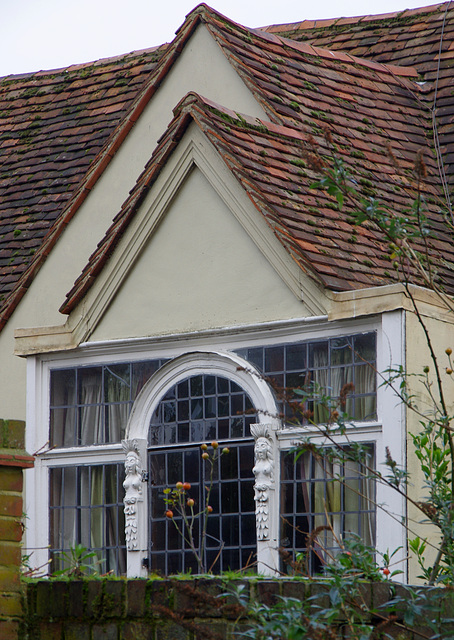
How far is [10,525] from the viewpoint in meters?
5.28

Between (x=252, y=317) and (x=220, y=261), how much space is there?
54cm

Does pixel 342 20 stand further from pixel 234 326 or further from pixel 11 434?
pixel 11 434

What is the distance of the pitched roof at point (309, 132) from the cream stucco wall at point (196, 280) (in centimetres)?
31

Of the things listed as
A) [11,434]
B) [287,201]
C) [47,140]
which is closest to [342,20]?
[47,140]

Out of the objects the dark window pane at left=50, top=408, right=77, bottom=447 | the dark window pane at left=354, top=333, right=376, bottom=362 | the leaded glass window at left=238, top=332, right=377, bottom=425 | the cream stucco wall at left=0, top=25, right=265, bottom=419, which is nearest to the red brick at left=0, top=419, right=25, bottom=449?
the leaded glass window at left=238, top=332, right=377, bottom=425

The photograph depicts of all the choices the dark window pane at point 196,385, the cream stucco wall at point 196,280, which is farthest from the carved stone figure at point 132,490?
the cream stucco wall at point 196,280

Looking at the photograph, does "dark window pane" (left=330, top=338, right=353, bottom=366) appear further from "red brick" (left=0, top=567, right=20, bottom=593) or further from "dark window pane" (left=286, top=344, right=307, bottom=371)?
"red brick" (left=0, top=567, right=20, bottom=593)

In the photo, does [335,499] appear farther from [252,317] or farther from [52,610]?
[52,610]

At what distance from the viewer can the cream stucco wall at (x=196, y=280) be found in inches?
323

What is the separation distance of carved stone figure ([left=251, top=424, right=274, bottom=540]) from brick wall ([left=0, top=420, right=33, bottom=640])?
8.93ft

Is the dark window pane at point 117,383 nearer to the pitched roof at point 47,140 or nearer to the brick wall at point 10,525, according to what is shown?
the pitched roof at point 47,140

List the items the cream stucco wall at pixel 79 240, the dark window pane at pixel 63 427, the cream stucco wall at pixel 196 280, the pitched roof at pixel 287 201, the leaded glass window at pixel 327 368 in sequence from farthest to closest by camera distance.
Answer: the cream stucco wall at pixel 79 240
the dark window pane at pixel 63 427
the cream stucco wall at pixel 196 280
the pitched roof at pixel 287 201
the leaded glass window at pixel 327 368

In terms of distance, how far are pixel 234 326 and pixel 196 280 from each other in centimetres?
54

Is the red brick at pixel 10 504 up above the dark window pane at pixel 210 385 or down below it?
below
